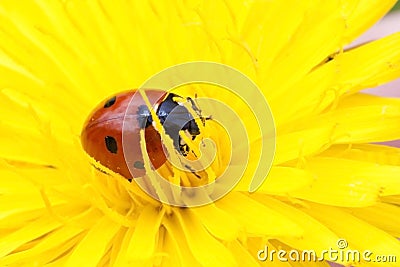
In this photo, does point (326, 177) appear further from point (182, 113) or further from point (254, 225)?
point (182, 113)

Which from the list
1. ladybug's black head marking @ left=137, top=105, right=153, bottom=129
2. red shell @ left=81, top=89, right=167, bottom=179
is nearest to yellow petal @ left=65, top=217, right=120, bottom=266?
red shell @ left=81, top=89, right=167, bottom=179

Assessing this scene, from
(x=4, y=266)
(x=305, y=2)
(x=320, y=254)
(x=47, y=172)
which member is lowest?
(x=4, y=266)

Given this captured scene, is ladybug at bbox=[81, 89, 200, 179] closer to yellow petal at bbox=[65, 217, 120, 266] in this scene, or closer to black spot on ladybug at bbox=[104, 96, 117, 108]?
black spot on ladybug at bbox=[104, 96, 117, 108]

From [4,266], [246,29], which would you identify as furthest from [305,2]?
[4,266]

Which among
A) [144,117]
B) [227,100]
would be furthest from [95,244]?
[227,100]

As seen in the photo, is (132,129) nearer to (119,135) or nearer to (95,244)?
(119,135)

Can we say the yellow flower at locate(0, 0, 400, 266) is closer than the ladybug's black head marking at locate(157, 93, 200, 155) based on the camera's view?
Yes
